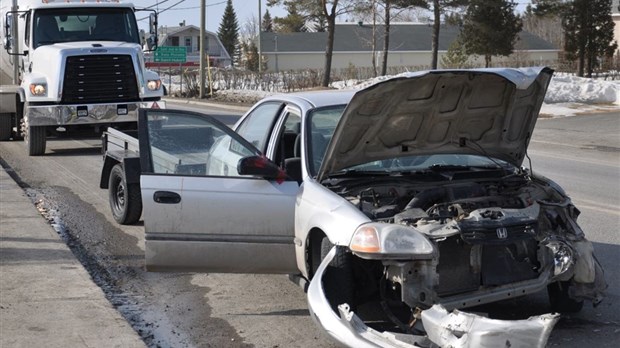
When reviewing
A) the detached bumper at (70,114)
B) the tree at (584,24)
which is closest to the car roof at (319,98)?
the detached bumper at (70,114)

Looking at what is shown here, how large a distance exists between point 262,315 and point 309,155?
1.25 meters

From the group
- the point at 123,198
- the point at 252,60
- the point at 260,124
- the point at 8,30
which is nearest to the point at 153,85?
the point at 8,30

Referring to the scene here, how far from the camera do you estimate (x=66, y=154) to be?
61.3 feet

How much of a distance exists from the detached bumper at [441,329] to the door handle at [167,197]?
1460 millimetres

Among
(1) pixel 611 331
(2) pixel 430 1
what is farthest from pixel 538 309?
(2) pixel 430 1

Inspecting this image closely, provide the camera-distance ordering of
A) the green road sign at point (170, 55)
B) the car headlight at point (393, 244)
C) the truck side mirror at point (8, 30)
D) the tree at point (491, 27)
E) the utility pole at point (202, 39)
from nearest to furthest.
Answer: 1. the car headlight at point (393, 244)
2. the truck side mirror at point (8, 30)
3. the utility pole at point (202, 39)
4. the tree at point (491, 27)
5. the green road sign at point (170, 55)

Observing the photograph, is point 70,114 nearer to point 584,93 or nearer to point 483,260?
point 483,260

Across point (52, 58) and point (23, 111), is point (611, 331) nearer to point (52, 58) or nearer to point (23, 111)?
point (52, 58)

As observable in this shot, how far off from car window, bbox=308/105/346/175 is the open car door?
312 millimetres

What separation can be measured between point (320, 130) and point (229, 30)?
12053cm

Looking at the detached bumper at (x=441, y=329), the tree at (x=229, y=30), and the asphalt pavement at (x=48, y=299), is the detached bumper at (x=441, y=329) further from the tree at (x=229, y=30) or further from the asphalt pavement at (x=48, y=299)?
the tree at (x=229, y=30)

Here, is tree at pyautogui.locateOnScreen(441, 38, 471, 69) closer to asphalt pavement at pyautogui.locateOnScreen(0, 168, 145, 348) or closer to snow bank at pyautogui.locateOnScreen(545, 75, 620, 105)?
snow bank at pyautogui.locateOnScreen(545, 75, 620, 105)

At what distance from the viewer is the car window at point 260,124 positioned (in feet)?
25.5

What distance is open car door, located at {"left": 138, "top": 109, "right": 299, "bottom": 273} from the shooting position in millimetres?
6734
